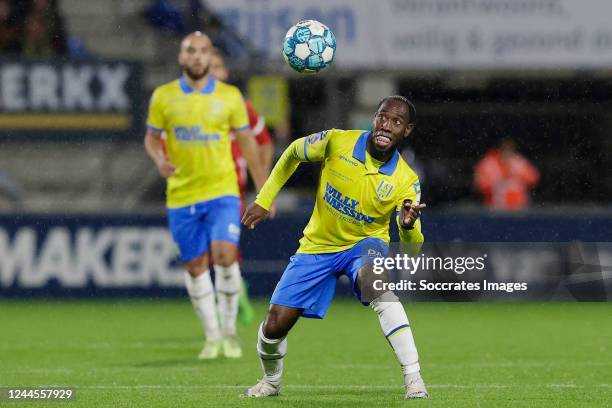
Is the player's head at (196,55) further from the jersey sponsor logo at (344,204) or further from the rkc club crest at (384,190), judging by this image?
A: the rkc club crest at (384,190)

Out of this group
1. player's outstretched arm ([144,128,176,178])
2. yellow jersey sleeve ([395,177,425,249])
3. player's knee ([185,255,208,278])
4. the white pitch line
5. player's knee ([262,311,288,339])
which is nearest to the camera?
yellow jersey sleeve ([395,177,425,249])

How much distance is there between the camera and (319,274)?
7754mm

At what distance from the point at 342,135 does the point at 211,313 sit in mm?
3246

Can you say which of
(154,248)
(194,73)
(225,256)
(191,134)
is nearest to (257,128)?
(191,134)

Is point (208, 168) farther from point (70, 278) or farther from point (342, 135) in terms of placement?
point (70, 278)

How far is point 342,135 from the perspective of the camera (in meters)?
7.85

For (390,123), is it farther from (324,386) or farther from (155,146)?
(155,146)

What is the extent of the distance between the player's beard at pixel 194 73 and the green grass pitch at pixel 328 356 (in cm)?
216

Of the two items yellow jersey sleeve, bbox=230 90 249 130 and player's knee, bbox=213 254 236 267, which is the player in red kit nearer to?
yellow jersey sleeve, bbox=230 90 249 130

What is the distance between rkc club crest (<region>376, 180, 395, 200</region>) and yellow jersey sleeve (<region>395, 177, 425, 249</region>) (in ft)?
0.23

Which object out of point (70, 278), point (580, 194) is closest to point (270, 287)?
point (70, 278)

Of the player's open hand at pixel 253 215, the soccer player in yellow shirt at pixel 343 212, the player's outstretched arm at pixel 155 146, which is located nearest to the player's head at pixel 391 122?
the soccer player in yellow shirt at pixel 343 212

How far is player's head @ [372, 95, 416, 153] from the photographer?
7586mm

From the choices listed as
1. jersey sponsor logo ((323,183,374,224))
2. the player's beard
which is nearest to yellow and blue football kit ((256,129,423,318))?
jersey sponsor logo ((323,183,374,224))
